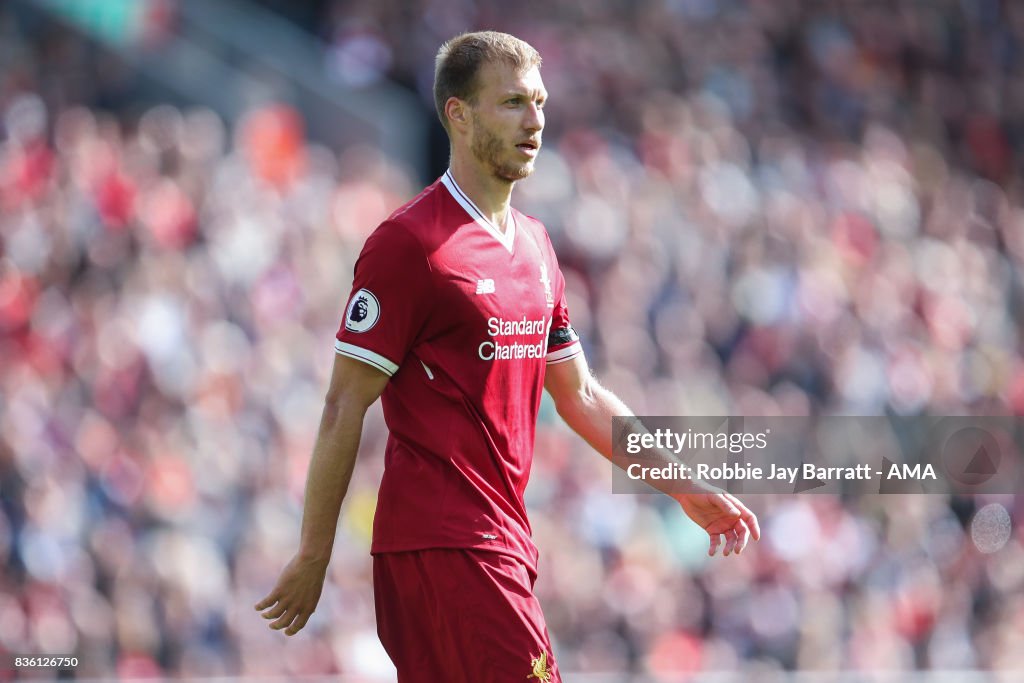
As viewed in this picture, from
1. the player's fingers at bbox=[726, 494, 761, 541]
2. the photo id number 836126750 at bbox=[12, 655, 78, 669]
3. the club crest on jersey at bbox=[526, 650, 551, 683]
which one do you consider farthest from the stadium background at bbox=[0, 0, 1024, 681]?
the club crest on jersey at bbox=[526, 650, 551, 683]

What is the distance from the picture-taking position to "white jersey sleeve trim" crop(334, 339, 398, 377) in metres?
4.39

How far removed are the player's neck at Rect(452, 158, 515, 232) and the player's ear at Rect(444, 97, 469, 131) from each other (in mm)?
109

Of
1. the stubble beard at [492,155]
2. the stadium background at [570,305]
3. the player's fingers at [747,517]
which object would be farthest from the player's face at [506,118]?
the stadium background at [570,305]

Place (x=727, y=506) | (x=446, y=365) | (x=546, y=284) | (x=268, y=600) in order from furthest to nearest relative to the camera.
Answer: (x=727, y=506) < (x=546, y=284) < (x=446, y=365) < (x=268, y=600)

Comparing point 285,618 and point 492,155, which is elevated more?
point 492,155

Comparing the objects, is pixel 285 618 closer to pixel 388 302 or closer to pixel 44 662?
pixel 388 302

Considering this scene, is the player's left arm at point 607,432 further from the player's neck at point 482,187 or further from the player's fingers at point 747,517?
the player's neck at point 482,187

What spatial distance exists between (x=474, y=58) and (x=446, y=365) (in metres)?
0.92

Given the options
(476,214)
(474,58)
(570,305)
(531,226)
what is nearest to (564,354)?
(531,226)

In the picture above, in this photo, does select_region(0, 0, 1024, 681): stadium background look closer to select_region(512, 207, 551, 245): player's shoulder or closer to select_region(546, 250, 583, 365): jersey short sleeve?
select_region(546, 250, 583, 365): jersey short sleeve

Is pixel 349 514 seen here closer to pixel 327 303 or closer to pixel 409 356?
pixel 327 303

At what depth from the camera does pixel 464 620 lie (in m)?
4.41

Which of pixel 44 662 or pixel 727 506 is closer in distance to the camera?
pixel 727 506

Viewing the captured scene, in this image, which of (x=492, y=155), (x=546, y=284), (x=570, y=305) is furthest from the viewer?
(x=570, y=305)
